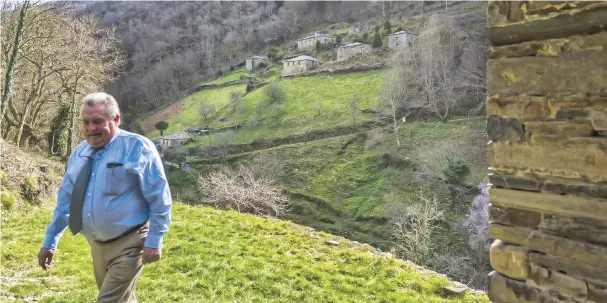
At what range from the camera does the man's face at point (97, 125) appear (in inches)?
122

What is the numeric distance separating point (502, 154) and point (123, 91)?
249ft

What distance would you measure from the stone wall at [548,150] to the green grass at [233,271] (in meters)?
3.86

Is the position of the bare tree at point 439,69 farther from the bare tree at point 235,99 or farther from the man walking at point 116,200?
the man walking at point 116,200

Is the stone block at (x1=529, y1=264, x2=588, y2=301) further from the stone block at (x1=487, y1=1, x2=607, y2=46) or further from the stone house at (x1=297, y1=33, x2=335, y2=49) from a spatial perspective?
the stone house at (x1=297, y1=33, x2=335, y2=49)

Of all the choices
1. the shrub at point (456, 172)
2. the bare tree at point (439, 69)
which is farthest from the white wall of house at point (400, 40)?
the shrub at point (456, 172)

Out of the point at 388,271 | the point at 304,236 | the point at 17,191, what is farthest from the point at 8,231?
the point at 388,271

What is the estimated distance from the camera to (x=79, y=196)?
313cm

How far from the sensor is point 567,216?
7.79 feet

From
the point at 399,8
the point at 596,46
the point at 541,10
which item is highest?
the point at 399,8

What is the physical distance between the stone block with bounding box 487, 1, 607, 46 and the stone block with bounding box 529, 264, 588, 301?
1.35 m

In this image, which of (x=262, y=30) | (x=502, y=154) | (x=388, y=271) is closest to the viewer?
(x=502, y=154)

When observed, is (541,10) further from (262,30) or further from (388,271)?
(262,30)

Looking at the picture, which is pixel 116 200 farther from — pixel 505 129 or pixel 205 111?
pixel 205 111

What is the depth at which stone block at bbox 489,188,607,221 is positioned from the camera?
89.0 inches
